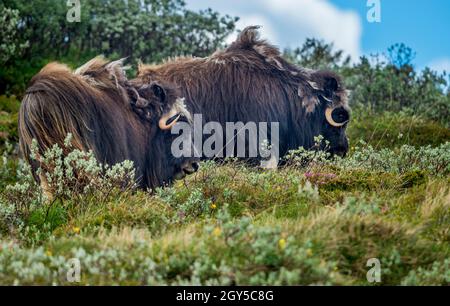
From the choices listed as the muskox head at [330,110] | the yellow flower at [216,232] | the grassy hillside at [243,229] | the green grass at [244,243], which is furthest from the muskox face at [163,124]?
the yellow flower at [216,232]

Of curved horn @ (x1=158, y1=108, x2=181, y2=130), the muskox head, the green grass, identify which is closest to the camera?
the green grass

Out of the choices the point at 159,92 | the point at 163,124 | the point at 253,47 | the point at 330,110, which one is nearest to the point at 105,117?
the point at 163,124

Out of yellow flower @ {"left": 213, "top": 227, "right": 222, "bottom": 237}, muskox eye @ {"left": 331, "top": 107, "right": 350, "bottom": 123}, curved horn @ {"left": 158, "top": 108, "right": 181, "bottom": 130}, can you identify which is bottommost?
yellow flower @ {"left": 213, "top": 227, "right": 222, "bottom": 237}

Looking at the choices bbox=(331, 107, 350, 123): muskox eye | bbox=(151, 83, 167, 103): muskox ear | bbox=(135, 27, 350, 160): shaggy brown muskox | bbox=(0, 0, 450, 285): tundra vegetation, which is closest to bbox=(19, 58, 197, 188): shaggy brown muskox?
bbox=(151, 83, 167, 103): muskox ear

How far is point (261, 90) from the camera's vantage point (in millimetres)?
9398

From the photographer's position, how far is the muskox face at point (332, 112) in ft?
32.8

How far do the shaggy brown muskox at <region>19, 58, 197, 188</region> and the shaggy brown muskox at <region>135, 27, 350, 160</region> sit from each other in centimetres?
63

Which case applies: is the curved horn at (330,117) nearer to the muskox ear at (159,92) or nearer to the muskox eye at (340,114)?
the muskox eye at (340,114)

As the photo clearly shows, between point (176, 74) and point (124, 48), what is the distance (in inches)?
261

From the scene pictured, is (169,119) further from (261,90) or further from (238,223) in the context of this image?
(238,223)

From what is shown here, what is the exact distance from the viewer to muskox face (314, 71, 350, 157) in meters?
10.0

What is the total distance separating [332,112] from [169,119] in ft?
8.39

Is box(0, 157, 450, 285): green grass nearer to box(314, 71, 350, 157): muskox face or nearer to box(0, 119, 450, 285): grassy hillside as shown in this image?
box(0, 119, 450, 285): grassy hillside

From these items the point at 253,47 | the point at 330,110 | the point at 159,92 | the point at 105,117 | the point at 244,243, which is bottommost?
the point at 244,243
